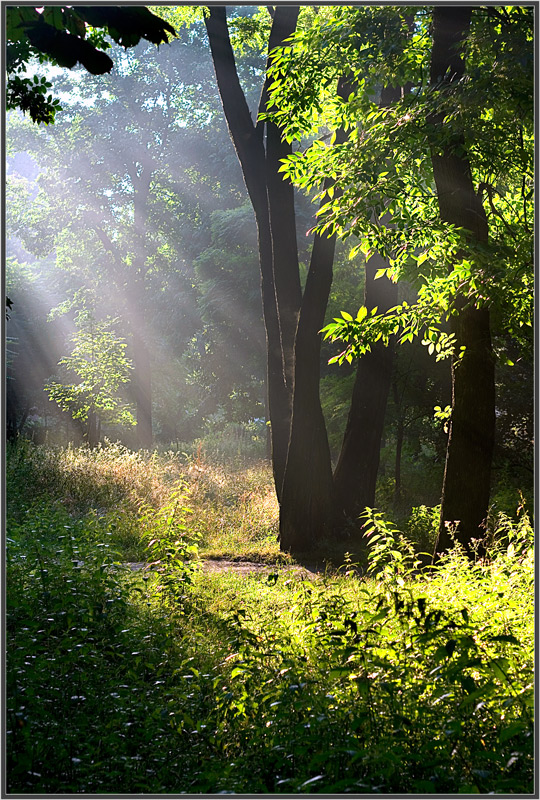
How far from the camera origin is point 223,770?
3.02 metres

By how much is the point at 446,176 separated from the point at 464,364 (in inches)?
66.2

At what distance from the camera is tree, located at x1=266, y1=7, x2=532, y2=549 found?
545 cm

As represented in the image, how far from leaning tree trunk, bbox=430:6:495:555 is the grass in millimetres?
582

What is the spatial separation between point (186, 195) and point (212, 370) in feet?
20.1

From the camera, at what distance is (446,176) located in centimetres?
625

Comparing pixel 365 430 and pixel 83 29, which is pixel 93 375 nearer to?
pixel 365 430

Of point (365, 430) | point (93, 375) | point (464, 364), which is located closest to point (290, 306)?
point (365, 430)

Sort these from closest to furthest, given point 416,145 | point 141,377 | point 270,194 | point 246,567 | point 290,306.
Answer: point 416,145, point 246,567, point 270,194, point 290,306, point 141,377

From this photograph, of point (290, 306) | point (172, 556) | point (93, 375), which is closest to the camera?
point (172, 556)

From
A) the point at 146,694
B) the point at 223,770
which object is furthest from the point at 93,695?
the point at 223,770

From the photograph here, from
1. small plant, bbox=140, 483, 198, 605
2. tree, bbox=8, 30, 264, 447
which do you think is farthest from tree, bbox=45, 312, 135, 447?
small plant, bbox=140, 483, 198, 605

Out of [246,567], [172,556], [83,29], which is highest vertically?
[83,29]

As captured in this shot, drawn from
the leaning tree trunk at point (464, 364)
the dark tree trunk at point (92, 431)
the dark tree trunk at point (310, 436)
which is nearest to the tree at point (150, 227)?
the dark tree trunk at point (92, 431)

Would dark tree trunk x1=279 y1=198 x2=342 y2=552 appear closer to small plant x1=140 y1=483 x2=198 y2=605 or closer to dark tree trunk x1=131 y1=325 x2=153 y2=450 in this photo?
small plant x1=140 y1=483 x2=198 y2=605
